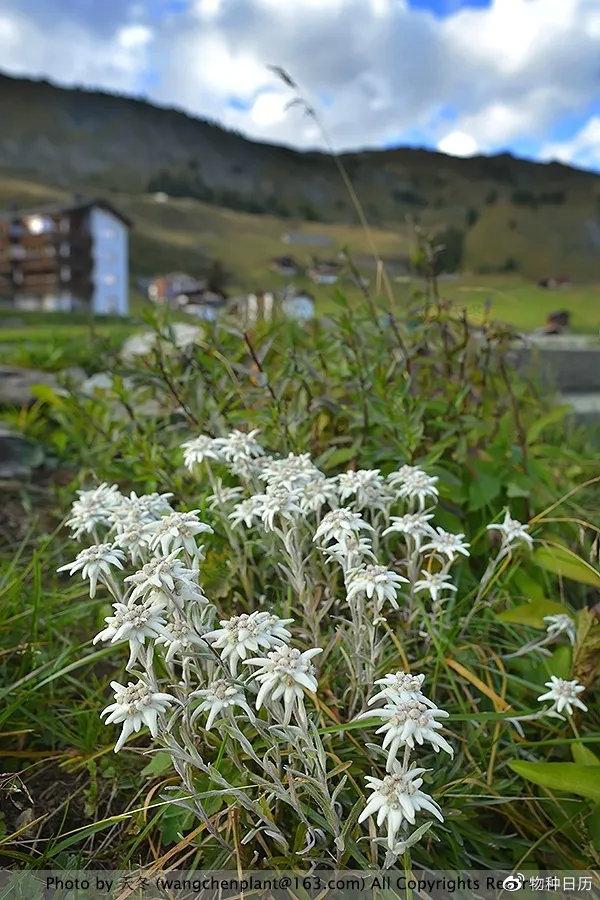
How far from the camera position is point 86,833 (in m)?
0.91

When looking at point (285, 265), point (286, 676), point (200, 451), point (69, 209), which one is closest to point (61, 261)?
point (69, 209)

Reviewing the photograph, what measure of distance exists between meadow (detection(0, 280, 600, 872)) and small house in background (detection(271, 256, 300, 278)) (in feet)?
8.99

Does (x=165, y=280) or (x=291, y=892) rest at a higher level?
(x=165, y=280)

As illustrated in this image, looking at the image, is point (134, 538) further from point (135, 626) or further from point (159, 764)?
point (159, 764)

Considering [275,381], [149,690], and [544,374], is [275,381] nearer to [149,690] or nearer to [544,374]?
[149,690]

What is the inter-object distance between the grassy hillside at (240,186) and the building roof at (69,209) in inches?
5.2

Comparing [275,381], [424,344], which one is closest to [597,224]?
[424,344]

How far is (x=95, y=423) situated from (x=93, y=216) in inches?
116

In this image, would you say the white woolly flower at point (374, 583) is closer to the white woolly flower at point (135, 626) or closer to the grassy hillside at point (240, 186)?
the white woolly flower at point (135, 626)

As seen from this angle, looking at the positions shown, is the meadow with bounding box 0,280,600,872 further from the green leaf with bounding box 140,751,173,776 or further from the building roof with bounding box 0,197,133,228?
the building roof with bounding box 0,197,133,228

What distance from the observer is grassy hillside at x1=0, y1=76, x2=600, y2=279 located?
187 inches

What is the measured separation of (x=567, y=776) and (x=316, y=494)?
49 cm

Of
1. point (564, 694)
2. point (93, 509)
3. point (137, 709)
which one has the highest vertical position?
point (93, 509)

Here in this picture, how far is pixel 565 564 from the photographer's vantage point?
127 centimetres
